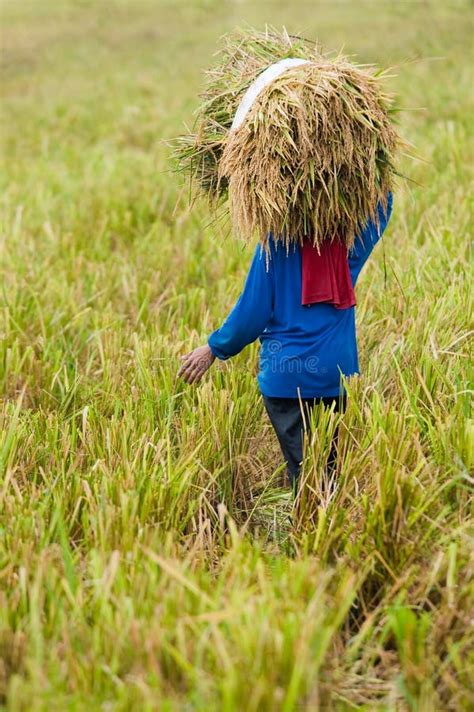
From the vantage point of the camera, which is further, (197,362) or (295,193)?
(197,362)

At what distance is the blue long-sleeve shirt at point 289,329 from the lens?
7.73 ft

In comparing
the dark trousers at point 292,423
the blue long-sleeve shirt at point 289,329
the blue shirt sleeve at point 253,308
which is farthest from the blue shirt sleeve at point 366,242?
the dark trousers at point 292,423

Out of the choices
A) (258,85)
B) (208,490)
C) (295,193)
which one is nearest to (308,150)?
(295,193)

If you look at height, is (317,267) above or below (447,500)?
above

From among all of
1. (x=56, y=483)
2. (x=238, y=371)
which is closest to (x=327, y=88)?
(x=238, y=371)

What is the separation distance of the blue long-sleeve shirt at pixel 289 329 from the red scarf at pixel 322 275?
0.11ft

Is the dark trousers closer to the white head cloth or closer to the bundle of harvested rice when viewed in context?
the bundle of harvested rice

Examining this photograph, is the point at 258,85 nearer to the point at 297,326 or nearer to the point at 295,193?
the point at 295,193

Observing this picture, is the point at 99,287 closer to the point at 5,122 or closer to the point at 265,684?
the point at 265,684

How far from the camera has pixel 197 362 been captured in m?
2.49

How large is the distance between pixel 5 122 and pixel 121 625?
7563 mm

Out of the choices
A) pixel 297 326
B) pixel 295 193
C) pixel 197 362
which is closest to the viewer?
pixel 295 193

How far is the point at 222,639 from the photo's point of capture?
4.89ft

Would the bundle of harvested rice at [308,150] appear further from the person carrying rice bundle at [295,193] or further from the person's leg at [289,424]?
the person's leg at [289,424]
